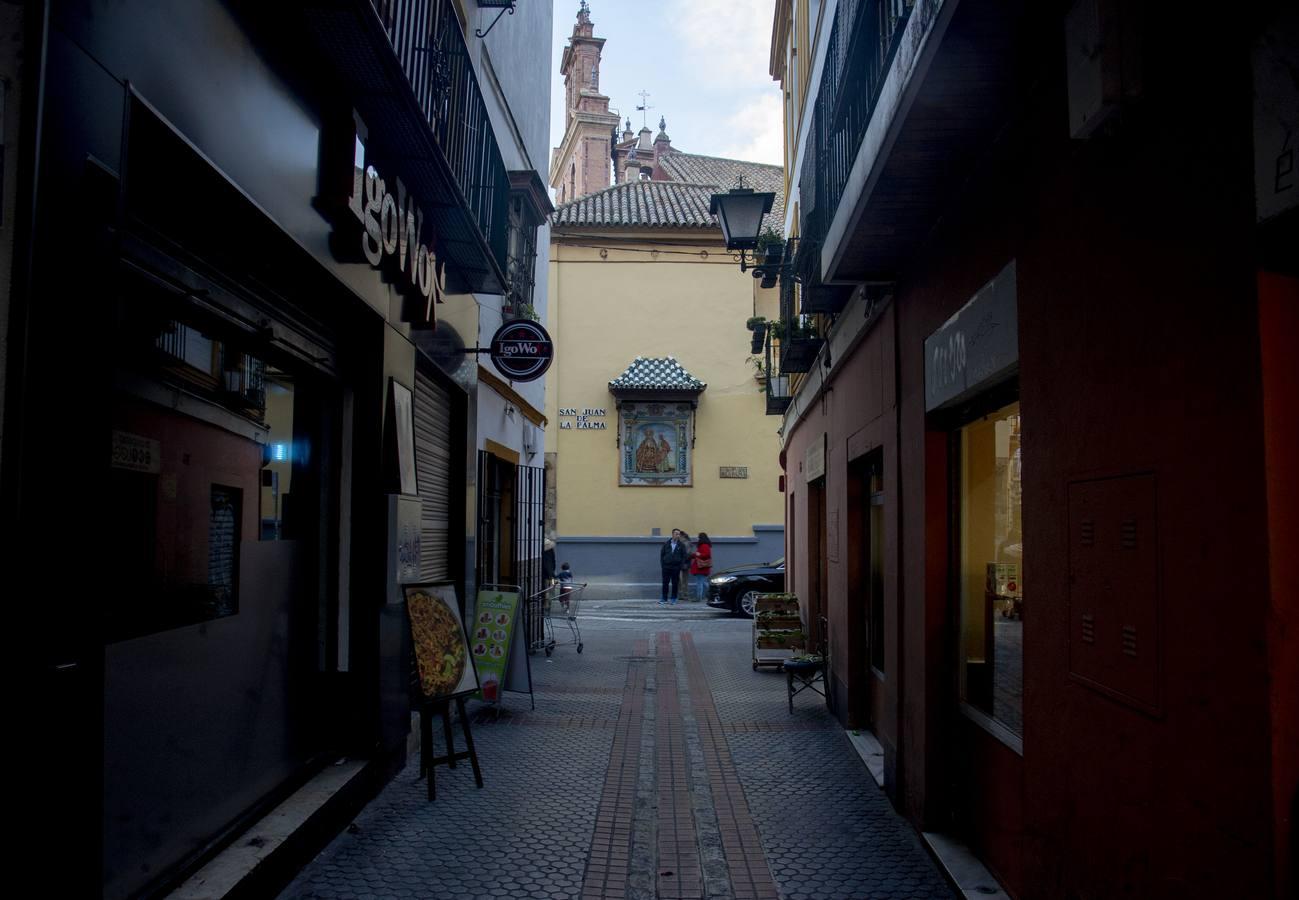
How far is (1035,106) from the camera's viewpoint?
4.26 m

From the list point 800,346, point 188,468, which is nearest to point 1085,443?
point 188,468

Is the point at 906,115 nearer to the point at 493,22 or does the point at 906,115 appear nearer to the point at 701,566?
the point at 493,22

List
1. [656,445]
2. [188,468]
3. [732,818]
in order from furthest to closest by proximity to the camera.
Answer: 1. [656,445]
2. [732,818]
3. [188,468]

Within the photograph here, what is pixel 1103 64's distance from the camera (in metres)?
3.00

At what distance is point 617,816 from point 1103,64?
530 cm

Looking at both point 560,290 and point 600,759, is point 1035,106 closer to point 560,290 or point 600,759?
point 600,759

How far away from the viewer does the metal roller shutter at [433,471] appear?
28.7 ft

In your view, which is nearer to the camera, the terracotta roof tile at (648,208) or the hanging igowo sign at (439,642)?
the hanging igowo sign at (439,642)

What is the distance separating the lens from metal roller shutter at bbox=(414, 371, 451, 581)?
344 inches

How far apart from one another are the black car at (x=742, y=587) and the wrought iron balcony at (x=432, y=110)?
13308 mm

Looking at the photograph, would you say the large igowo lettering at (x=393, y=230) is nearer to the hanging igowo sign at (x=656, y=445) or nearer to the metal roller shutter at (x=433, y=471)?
the metal roller shutter at (x=433, y=471)

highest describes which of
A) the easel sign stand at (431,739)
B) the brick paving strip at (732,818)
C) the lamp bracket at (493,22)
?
the lamp bracket at (493,22)

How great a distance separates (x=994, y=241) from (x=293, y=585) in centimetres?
460

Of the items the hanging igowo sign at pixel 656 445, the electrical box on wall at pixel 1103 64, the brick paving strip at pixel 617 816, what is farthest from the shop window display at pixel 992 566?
the hanging igowo sign at pixel 656 445
